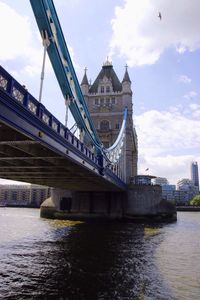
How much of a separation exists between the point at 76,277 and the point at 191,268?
17.1 feet

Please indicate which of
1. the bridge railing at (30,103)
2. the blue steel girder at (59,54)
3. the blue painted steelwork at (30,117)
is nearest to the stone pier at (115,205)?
the blue steel girder at (59,54)

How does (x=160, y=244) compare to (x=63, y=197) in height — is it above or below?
below

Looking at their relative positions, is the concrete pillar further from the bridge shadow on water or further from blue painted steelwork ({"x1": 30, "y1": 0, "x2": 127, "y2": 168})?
the bridge shadow on water

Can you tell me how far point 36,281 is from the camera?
11305 mm

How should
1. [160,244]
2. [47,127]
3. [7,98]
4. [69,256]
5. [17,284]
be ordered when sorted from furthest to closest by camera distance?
[160,244] < [69,256] < [47,127] < [17,284] < [7,98]

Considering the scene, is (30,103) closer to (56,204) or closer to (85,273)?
(85,273)

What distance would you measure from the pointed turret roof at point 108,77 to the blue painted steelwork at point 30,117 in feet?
172

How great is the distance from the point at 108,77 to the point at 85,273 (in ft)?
203

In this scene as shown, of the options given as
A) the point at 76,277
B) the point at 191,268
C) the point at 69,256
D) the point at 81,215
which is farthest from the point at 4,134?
the point at 81,215

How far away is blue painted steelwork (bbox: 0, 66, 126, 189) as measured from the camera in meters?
9.55

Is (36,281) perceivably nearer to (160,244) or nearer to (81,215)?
(160,244)

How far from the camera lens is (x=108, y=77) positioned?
70.9m

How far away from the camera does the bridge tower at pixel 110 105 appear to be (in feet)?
202

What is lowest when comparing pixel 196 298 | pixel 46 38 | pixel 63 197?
pixel 196 298
